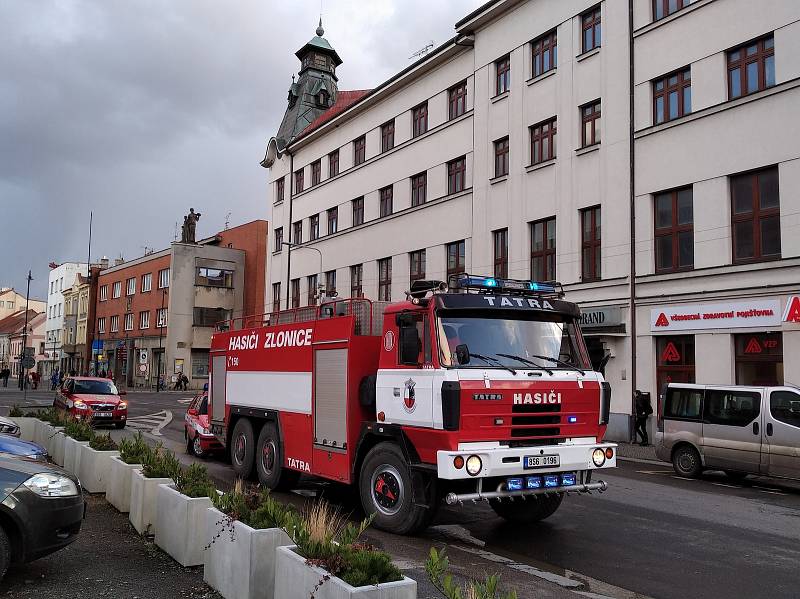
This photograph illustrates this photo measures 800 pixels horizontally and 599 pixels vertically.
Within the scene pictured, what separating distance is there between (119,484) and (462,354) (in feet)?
15.2

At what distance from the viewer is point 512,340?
8.41 metres

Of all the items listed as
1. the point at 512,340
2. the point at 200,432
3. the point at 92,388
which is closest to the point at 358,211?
the point at 92,388

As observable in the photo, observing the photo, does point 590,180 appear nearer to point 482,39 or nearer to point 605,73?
point 605,73

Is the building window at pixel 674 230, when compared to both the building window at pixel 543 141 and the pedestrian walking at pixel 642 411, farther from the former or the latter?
the building window at pixel 543 141

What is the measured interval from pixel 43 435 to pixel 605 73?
63.7 ft

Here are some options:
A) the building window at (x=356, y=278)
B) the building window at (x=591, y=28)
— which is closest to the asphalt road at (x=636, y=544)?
the building window at (x=591, y=28)

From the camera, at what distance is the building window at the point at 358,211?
37.3 meters

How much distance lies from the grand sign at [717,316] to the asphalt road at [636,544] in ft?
22.3

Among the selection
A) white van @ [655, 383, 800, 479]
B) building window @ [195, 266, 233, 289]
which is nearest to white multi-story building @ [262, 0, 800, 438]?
white van @ [655, 383, 800, 479]

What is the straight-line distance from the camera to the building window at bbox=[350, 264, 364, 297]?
3654 cm

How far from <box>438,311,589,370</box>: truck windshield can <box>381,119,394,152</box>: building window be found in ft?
90.5

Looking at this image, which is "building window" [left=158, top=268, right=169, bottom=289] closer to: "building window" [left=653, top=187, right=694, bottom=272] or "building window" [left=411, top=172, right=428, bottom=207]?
"building window" [left=411, top=172, right=428, bottom=207]

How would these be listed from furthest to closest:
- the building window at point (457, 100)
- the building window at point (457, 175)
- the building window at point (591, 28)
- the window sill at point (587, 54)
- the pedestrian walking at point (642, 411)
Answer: the building window at point (457, 100) < the building window at point (457, 175) < the building window at point (591, 28) < the window sill at point (587, 54) < the pedestrian walking at point (642, 411)

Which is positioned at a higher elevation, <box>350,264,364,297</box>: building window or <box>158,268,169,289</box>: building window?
<box>158,268,169,289</box>: building window
